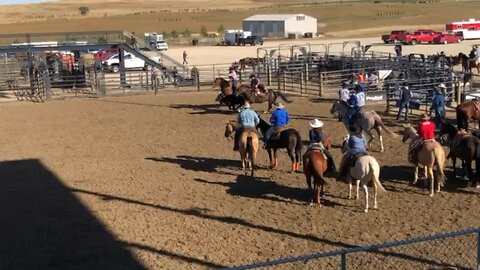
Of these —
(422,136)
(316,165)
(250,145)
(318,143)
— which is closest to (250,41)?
(250,145)

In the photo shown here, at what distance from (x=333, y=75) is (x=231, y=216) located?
2017 centimetres

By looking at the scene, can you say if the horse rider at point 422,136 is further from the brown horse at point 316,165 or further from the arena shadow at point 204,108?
the arena shadow at point 204,108

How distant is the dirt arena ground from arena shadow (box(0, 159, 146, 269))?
2 centimetres

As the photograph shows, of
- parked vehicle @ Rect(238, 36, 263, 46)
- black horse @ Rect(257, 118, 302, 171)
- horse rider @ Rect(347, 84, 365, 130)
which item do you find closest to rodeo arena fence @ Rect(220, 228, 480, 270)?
black horse @ Rect(257, 118, 302, 171)

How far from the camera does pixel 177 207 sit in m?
12.1

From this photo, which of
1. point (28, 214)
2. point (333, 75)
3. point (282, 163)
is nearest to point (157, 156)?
point (282, 163)

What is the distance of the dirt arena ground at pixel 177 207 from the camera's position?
978cm

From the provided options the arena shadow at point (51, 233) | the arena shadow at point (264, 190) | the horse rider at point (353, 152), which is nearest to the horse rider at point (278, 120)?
the arena shadow at point (264, 190)

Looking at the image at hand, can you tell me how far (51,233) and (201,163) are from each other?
5505 millimetres

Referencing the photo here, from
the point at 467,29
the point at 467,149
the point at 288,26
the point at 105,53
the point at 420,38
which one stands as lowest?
the point at 467,149

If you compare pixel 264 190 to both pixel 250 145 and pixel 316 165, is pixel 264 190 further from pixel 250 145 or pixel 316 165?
pixel 316 165

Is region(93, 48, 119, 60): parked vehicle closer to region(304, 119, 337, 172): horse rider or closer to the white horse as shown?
region(304, 119, 337, 172): horse rider

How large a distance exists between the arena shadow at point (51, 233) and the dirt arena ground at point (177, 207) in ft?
0.06

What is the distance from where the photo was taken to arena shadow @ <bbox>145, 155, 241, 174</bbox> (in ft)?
49.9
